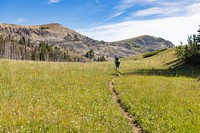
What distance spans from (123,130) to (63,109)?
4.26m

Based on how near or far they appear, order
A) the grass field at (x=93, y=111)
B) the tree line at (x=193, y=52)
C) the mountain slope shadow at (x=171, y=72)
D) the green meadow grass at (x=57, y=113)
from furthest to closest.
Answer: the tree line at (x=193, y=52) → the mountain slope shadow at (x=171, y=72) → the grass field at (x=93, y=111) → the green meadow grass at (x=57, y=113)

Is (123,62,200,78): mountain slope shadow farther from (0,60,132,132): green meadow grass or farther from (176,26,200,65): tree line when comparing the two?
(0,60,132,132): green meadow grass

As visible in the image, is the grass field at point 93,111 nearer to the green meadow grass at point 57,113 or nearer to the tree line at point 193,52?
the green meadow grass at point 57,113

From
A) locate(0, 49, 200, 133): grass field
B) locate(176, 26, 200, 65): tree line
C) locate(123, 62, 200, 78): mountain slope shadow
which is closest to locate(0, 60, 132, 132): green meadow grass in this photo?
locate(0, 49, 200, 133): grass field

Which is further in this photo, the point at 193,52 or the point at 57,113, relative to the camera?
the point at 193,52

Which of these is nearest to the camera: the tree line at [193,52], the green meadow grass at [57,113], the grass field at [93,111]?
the green meadow grass at [57,113]

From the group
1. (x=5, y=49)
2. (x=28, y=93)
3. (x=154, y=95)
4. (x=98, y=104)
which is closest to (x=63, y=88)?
(x=28, y=93)

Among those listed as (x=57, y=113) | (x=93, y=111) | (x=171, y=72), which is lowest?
(x=93, y=111)

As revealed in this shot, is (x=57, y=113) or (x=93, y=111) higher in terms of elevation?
(x=57, y=113)

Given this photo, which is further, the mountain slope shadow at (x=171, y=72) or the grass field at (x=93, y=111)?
Answer: the mountain slope shadow at (x=171, y=72)

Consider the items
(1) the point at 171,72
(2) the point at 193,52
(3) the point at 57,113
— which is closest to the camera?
(3) the point at 57,113

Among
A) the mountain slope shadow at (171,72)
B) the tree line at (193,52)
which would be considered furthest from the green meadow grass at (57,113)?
the tree line at (193,52)

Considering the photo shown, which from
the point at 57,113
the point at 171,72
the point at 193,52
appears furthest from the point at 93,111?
the point at 193,52

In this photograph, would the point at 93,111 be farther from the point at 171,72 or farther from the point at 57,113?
the point at 171,72
